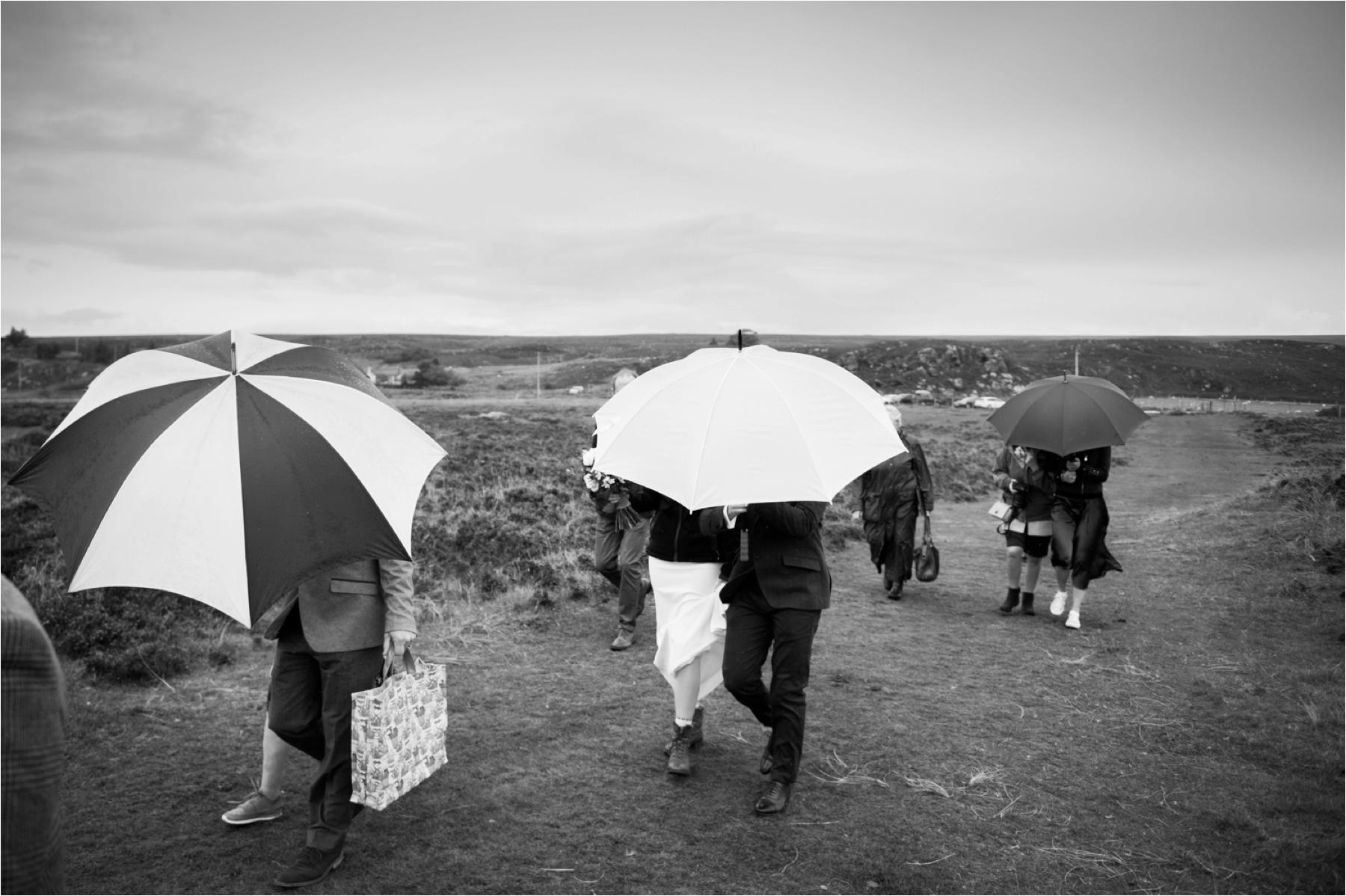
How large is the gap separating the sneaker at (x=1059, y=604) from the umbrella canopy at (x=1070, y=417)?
70.2 inches

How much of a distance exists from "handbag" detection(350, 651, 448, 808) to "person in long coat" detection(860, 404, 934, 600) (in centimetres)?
667

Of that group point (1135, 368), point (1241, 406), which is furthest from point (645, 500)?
point (1135, 368)

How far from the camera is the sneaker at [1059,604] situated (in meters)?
9.34

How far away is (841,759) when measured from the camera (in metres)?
5.79

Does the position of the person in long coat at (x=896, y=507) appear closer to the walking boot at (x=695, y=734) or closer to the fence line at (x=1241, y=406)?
the walking boot at (x=695, y=734)

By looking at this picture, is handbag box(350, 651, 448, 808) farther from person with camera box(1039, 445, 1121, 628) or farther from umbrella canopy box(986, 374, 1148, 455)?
person with camera box(1039, 445, 1121, 628)

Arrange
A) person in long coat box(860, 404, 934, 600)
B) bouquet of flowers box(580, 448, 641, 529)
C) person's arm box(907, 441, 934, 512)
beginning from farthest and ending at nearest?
person in long coat box(860, 404, 934, 600) < person's arm box(907, 441, 934, 512) < bouquet of flowers box(580, 448, 641, 529)

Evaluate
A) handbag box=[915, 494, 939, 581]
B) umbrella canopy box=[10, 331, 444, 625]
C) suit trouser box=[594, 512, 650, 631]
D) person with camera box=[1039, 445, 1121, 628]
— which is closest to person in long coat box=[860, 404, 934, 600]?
handbag box=[915, 494, 939, 581]

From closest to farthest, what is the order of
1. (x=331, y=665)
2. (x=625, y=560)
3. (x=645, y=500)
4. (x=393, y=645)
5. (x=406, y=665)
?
(x=331, y=665) → (x=393, y=645) → (x=406, y=665) → (x=645, y=500) → (x=625, y=560)

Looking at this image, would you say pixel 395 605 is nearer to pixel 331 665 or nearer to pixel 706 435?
pixel 331 665

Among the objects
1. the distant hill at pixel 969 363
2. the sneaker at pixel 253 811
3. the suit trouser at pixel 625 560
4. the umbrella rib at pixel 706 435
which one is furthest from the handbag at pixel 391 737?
the distant hill at pixel 969 363

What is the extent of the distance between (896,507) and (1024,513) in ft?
4.56

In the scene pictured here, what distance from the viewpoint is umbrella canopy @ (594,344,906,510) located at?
4.37 meters

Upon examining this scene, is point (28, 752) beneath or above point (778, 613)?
above
